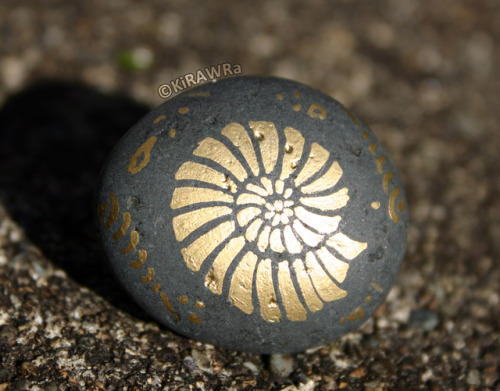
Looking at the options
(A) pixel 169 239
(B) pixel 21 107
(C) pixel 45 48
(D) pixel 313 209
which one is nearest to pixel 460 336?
(D) pixel 313 209

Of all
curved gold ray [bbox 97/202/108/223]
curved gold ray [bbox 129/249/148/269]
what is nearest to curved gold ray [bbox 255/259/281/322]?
curved gold ray [bbox 129/249/148/269]

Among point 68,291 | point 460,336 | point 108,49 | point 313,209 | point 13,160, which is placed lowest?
point 460,336

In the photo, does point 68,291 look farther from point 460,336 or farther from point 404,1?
point 404,1

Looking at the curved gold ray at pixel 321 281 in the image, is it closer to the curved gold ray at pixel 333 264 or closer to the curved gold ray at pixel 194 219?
the curved gold ray at pixel 333 264

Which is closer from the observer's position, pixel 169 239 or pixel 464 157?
pixel 169 239

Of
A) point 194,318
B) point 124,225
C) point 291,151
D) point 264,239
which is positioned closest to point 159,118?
point 124,225

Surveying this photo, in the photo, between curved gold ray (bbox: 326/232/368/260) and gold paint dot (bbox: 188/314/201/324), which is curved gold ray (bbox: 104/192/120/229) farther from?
curved gold ray (bbox: 326/232/368/260)
